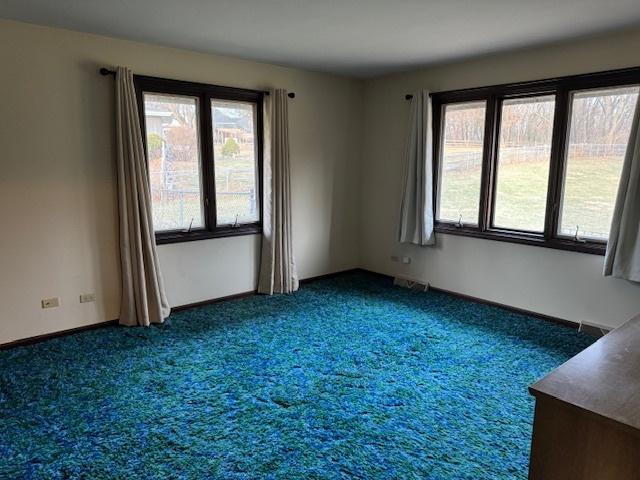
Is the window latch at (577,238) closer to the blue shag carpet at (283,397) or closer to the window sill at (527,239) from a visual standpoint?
the window sill at (527,239)

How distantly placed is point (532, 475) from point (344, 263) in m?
4.39

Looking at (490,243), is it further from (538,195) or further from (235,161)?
(235,161)

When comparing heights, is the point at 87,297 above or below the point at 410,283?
above

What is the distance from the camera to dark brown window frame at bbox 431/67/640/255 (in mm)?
3627

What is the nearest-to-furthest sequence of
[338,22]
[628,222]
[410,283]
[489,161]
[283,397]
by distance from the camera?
[283,397], [338,22], [628,222], [489,161], [410,283]

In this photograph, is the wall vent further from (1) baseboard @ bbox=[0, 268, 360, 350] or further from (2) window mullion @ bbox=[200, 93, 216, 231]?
(2) window mullion @ bbox=[200, 93, 216, 231]

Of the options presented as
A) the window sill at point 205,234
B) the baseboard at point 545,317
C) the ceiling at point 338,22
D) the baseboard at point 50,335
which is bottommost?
the baseboard at point 50,335

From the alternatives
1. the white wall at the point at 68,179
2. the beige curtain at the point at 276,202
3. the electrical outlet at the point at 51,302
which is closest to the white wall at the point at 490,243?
the beige curtain at the point at 276,202

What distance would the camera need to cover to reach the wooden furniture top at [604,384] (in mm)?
1233

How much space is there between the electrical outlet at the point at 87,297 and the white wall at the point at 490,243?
130 inches

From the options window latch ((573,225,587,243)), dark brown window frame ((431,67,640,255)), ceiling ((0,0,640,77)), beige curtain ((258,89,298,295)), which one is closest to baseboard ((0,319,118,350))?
beige curtain ((258,89,298,295))

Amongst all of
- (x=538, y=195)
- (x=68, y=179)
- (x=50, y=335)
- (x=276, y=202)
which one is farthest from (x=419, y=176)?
(x=50, y=335)

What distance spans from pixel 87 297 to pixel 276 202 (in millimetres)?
2018

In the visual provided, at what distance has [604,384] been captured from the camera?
1.38 meters
